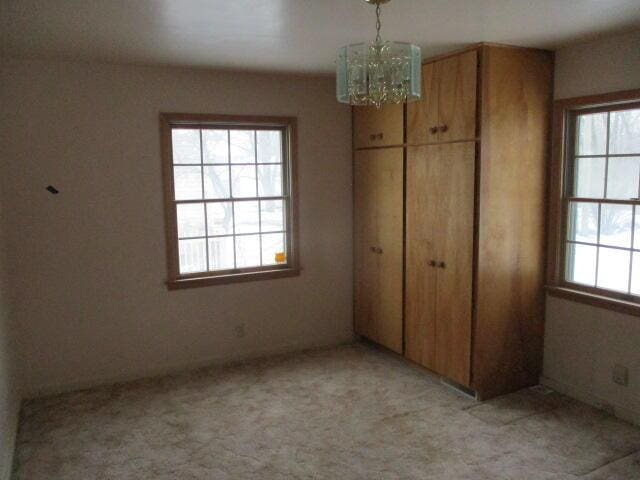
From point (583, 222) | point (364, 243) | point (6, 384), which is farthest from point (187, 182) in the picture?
point (583, 222)

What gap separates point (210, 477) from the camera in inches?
112

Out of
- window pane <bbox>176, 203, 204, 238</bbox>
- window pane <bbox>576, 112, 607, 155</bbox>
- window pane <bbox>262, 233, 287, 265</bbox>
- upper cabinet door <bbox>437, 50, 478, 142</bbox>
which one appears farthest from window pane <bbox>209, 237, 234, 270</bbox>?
window pane <bbox>576, 112, 607, 155</bbox>

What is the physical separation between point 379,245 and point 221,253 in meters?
1.32

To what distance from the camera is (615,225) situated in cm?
342

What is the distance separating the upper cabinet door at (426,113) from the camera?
3752 mm

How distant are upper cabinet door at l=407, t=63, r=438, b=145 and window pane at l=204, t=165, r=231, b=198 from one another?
151 cm

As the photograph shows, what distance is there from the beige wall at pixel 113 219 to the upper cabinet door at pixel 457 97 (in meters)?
1.26

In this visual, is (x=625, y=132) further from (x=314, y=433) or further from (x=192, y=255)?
(x=192, y=255)

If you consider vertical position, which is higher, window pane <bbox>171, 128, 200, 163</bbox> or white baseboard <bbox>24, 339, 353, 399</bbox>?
Answer: window pane <bbox>171, 128, 200, 163</bbox>

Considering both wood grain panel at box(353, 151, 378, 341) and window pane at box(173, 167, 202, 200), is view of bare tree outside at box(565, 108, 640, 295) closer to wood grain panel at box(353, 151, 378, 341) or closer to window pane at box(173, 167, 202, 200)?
wood grain panel at box(353, 151, 378, 341)

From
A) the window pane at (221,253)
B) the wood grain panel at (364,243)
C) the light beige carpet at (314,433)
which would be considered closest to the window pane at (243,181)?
the window pane at (221,253)

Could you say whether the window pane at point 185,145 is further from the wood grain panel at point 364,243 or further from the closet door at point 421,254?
the closet door at point 421,254

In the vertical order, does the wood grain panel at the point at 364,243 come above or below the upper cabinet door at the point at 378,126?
below

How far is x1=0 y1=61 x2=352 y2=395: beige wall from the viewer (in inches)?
147
